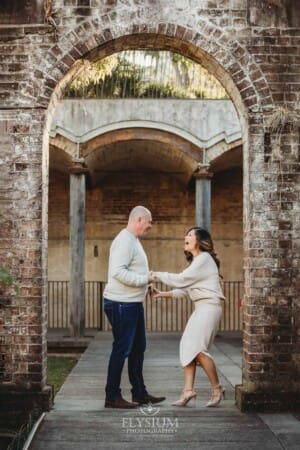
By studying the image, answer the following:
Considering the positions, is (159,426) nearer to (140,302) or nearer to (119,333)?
(119,333)

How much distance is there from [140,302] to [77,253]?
310 inches

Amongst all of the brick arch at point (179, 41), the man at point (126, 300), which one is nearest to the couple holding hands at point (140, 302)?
the man at point (126, 300)

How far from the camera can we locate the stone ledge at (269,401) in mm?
5820

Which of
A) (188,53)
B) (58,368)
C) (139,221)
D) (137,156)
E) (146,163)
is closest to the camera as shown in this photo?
(139,221)

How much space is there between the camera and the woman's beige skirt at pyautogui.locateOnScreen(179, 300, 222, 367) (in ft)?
19.3

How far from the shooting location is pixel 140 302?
19.6 ft

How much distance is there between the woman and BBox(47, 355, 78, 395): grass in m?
3.00

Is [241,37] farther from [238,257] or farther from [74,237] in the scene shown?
[238,257]

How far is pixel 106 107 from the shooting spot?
525 inches

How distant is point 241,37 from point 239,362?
17.8 feet

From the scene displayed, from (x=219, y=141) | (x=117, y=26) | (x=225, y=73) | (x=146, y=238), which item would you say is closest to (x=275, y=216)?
(x=225, y=73)

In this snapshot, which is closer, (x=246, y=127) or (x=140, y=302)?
(x=140, y=302)

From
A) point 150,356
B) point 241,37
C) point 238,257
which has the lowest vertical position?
point 150,356

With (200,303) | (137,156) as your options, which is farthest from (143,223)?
(137,156)
